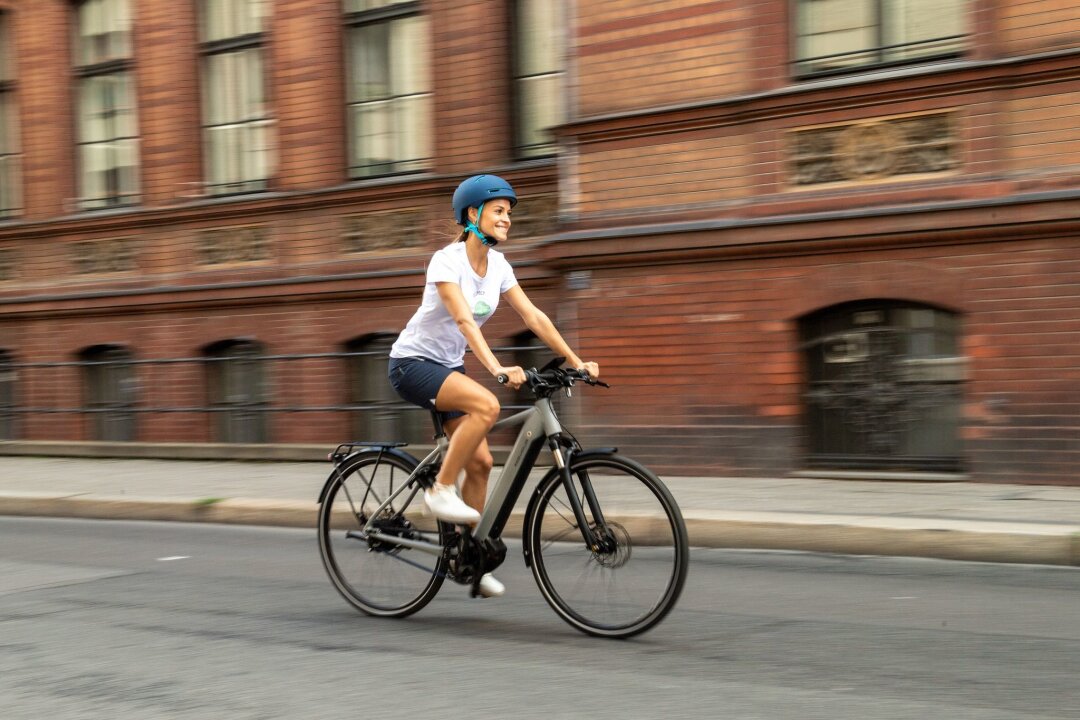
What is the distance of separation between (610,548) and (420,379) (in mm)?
1138

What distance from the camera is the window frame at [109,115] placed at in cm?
1582

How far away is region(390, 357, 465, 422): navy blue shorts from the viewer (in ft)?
18.5

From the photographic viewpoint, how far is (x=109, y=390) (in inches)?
622

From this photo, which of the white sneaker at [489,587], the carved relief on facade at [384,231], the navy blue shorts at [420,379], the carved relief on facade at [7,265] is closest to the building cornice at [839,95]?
the carved relief on facade at [384,231]

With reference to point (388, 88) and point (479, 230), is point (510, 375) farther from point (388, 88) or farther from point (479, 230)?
point (388, 88)

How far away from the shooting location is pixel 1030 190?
916 cm

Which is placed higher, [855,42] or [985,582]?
[855,42]

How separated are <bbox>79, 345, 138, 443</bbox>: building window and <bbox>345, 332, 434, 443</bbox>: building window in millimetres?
2998

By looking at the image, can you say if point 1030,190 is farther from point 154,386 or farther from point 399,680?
point 154,386

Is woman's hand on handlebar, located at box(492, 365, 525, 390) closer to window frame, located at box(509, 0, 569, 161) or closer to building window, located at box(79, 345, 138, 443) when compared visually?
window frame, located at box(509, 0, 569, 161)

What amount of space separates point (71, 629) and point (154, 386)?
9658 millimetres

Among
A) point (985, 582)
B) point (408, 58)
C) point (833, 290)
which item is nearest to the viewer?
point (985, 582)

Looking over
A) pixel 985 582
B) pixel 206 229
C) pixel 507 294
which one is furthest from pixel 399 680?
pixel 206 229

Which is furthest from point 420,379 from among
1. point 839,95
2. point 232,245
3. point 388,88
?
point 232,245
